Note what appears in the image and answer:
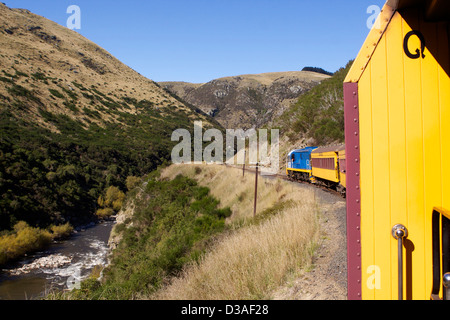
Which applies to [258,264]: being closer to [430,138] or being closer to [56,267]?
[430,138]

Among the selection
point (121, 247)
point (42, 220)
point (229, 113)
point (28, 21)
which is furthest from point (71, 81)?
point (229, 113)

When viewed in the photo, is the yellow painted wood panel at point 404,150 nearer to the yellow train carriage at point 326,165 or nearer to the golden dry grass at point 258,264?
the golden dry grass at point 258,264

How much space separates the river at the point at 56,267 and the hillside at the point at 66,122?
5420 mm

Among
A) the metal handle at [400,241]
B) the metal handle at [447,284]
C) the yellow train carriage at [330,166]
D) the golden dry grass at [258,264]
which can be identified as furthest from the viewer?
the yellow train carriage at [330,166]

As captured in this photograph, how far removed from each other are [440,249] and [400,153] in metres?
0.77

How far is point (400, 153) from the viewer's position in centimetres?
266

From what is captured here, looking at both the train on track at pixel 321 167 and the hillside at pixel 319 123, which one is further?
the hillside at pixel 319 123

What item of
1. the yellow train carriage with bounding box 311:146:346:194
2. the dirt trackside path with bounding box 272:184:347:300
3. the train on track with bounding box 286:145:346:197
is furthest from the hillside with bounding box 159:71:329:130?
the dirt trackside path with bounding box 272:184:347:300

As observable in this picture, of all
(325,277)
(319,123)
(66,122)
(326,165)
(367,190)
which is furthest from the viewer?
(66,122)

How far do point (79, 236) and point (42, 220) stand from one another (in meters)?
4.57

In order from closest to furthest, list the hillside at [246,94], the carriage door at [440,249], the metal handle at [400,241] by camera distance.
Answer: the carriage door at [440,249], the metal handle at [400,241], the hillside at [246,94]

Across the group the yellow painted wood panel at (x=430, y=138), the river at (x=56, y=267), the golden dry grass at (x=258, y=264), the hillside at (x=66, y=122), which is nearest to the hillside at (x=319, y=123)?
the golden dry grass at (x=258, y=264)

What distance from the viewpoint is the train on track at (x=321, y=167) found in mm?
13713

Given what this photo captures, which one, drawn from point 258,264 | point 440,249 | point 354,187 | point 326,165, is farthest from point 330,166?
point 440,249
